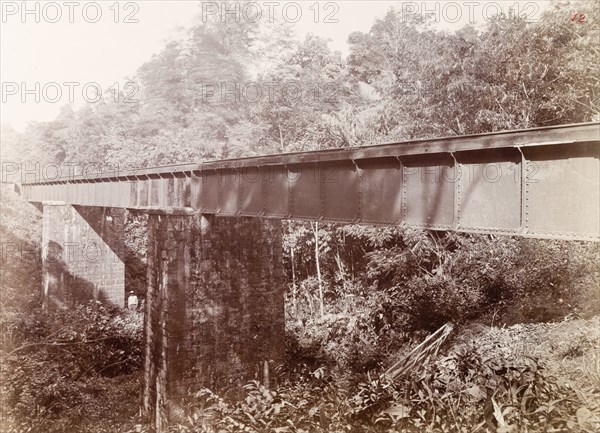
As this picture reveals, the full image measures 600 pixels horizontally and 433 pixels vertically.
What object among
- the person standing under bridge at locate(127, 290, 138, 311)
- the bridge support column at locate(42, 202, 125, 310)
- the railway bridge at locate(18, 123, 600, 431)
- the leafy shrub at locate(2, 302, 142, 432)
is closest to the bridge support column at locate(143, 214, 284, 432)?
the railway bridge at locate(18, 123, 600, 431)

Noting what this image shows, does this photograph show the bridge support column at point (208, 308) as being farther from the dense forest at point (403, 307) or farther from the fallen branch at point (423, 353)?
the fallen branch at point (423, 353)

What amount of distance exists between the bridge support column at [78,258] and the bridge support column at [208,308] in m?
10.4

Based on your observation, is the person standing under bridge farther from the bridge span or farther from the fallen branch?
the fallen branch

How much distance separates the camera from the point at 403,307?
1645 cm

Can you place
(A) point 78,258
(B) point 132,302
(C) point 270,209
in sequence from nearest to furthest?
(C) point 270,209, (A) point 78,258, (B) point 132,302

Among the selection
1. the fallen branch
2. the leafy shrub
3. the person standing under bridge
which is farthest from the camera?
the person standing under bridge

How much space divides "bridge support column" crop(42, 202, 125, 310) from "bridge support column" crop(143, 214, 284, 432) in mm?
10384

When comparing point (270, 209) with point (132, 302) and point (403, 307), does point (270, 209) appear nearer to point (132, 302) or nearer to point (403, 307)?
point (403, 307)

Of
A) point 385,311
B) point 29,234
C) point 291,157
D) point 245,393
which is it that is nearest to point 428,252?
point 385,311

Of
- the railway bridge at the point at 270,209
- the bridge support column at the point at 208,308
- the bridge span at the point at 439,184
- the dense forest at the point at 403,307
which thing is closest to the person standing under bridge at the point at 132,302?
the dense forest at the point at 403,307

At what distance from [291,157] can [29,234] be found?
976 inches

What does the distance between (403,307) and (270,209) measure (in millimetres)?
8588

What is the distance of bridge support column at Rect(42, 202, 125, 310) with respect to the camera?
20.3 metres

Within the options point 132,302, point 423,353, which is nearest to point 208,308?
point 423,353
